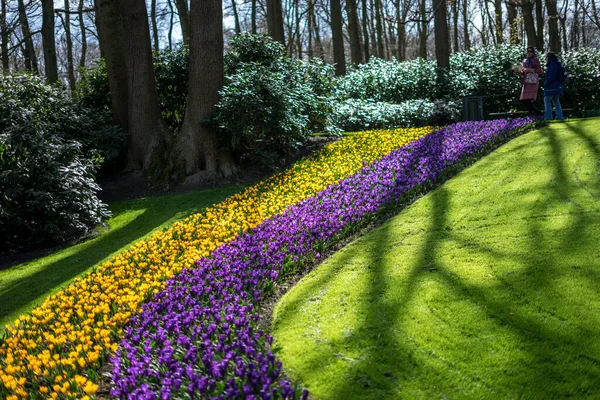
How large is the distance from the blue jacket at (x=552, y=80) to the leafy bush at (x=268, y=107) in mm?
5067

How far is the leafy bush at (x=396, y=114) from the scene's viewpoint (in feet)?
47.4

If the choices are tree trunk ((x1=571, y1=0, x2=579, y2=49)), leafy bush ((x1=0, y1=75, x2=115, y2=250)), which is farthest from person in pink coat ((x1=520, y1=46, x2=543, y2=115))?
tree trunk ((x1=571, y1=0, x2=579, y2=49))

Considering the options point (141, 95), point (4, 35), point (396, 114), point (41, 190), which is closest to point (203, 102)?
point (141, 95)

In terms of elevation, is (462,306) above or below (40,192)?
below

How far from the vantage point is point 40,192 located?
7914mm

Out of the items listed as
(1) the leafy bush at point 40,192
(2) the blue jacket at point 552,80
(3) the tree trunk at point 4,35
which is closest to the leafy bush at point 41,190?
(1) the leafy bush at point 40,192

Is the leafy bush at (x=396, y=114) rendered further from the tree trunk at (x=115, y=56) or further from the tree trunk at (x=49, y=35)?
the tree trunk at (x=49, y=35)

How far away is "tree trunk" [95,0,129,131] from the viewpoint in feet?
40.1

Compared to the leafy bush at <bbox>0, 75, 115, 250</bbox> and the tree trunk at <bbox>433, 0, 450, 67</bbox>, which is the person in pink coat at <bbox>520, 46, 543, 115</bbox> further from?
the leafy bush at <bbox>0, 75, 115, 250</bbox>

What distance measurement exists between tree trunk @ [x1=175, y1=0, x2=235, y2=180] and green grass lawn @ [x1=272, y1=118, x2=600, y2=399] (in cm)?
509

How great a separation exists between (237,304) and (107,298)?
1.52 meters

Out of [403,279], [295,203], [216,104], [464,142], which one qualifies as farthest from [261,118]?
[403,279]

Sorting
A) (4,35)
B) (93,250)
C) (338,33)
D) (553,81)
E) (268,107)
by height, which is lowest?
(93,250)

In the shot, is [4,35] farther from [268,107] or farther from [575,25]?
[575,25]
